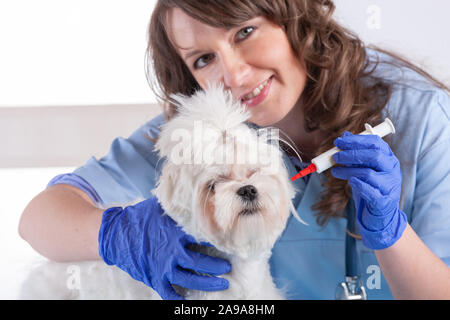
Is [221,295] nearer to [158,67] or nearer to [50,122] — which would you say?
[158,67]

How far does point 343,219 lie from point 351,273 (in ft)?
0.49

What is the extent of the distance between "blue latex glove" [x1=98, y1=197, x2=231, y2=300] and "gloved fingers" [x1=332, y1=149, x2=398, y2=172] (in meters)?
0.29

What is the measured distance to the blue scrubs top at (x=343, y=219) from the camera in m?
0.92

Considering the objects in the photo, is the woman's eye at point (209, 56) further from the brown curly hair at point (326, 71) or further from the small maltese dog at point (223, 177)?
the small maltese dog at point (223, 177)

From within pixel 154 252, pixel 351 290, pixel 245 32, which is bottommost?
pixel 351 290

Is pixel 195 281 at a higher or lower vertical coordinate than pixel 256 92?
lower

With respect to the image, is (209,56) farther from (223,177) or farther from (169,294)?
(169,294)

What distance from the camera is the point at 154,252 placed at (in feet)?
2.87

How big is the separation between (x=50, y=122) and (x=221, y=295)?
103cm

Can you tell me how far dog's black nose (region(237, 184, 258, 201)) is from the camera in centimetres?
70

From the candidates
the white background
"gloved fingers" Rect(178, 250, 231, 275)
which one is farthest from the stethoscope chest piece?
the white background

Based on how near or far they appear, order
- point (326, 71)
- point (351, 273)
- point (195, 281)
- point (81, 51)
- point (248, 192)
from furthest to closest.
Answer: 1. point (81, 51)
2. point (326, 71)
3. point (351, 273)
4. point (195, 281)
5. point (248, 192)

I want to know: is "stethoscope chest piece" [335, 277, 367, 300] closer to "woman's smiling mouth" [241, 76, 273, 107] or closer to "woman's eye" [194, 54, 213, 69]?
"woman's smiling mouth" [241, 76, 273, 107]

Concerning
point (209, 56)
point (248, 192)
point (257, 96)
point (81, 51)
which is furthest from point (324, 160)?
point (81, 51)
